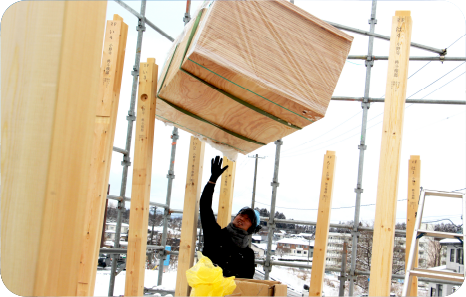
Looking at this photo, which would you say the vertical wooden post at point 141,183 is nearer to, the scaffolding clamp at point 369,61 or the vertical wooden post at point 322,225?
the vertical wooden post at point 322,225

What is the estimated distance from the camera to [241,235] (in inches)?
136

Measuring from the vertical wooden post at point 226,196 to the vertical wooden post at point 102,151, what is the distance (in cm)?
187

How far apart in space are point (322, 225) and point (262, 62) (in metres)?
2.12

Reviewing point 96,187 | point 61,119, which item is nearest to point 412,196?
point 96,187

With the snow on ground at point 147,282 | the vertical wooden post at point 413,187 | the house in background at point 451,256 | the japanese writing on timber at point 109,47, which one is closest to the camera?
the japanese writing on timber at point 109,47

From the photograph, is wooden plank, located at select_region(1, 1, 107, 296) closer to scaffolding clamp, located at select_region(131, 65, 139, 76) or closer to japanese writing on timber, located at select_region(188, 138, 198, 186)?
japanese writing on timber, located at select_region(188, 138, 198, 186)

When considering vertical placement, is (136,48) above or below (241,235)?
above

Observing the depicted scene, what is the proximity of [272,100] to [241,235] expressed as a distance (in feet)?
5.77

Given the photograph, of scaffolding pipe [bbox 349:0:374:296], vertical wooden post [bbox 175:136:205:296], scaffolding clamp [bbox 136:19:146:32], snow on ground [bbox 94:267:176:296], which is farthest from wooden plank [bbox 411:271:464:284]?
snow on ground [bbox 94:267:176:296]

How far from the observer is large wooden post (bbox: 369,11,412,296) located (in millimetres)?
2125

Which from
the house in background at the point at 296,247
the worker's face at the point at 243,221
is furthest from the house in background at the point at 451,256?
the worker's face at the point at 243,221

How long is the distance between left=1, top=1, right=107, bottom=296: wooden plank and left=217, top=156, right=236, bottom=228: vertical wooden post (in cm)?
323

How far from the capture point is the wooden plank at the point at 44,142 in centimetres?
84

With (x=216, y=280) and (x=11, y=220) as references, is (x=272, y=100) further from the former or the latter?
(x=11, y=220)
